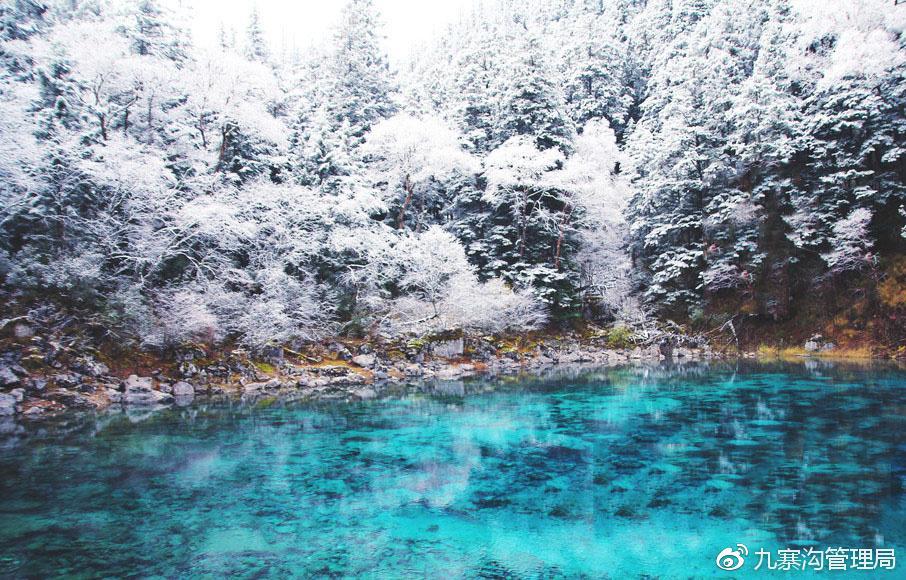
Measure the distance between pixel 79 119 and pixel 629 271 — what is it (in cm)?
2575

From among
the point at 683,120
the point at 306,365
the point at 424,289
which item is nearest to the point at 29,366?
the point at 306,365

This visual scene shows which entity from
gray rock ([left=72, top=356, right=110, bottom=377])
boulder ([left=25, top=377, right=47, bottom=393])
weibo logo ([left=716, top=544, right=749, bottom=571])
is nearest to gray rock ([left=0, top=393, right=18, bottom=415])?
boulder ([left=25, top=377, right=47, bottom=393])

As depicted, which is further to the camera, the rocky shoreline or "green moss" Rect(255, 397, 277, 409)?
"green moss" Rect(255, 397, 277, 409)

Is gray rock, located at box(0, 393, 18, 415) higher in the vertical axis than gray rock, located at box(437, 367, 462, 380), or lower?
higher

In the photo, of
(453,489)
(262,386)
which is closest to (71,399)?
(262,386)

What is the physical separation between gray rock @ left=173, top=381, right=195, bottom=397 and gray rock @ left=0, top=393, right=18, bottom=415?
11.7 ft

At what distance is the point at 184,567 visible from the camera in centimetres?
491

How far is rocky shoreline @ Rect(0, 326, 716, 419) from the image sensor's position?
13.1 m

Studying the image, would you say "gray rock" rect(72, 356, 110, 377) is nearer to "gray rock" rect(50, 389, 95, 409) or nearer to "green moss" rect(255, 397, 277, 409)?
"gray rock" rect(50, 389, 95, 409)

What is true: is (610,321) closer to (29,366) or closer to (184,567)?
(29,366)

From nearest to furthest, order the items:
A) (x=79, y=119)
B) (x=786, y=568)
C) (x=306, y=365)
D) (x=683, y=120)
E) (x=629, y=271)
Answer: (x=786, y=568)
(x=79, y=119)
(x=306, y=365)
(x=683, y=120)
(x=629, y=271)

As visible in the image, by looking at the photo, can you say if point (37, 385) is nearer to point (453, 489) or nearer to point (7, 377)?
point (7, 377)

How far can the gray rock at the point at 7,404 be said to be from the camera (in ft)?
39.5

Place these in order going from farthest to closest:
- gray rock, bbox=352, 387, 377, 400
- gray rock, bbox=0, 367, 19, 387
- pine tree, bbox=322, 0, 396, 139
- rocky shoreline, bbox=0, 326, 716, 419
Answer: pine tree, bbox=322, 0, 396, 139 < gray rock, bbox=352, 387, 377, 400 < rocky shoreline, bbox=0, 326, 716, 419 < gray rock, bbox=0, 367, 19, 387
